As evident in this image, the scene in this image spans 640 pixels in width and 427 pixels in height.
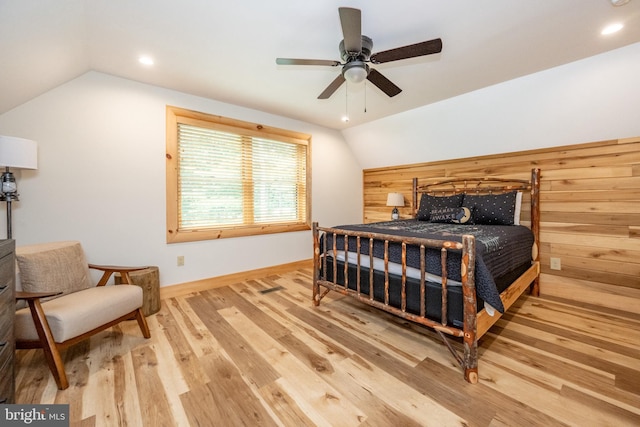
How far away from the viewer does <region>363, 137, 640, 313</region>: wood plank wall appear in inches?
100

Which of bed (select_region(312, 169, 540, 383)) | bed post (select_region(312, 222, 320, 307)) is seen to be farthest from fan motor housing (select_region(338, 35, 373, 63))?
bed post (select_region(312, 222, 320, 307))

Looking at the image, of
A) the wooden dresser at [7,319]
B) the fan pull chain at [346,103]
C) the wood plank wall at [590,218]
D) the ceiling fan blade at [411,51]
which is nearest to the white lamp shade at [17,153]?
the wooden dresser at [7,319]

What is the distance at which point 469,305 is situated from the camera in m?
1.57

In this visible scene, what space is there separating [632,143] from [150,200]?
5.00 metres

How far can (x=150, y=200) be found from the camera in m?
2.84

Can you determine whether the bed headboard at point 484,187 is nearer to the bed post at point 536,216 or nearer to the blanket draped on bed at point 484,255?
the bed post at point 536,216

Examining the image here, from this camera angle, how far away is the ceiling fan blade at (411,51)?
1.60m

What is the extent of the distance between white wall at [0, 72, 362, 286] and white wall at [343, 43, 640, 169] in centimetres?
264

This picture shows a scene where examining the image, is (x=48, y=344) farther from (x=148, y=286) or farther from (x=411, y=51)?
(x=411, y=51)

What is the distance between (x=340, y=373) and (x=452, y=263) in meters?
1.04

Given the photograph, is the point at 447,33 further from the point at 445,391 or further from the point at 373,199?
the point at 373,199

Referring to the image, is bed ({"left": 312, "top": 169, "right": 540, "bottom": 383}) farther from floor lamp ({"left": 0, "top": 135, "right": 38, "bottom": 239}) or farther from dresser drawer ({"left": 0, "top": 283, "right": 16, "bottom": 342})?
floor lamp ({"left": 0, "top": 135, "right": 38, "bottom": 239})

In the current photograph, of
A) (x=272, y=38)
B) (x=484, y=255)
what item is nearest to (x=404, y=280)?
(x=484, y=255)

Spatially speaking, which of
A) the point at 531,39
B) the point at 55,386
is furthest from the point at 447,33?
the point at 55,386
